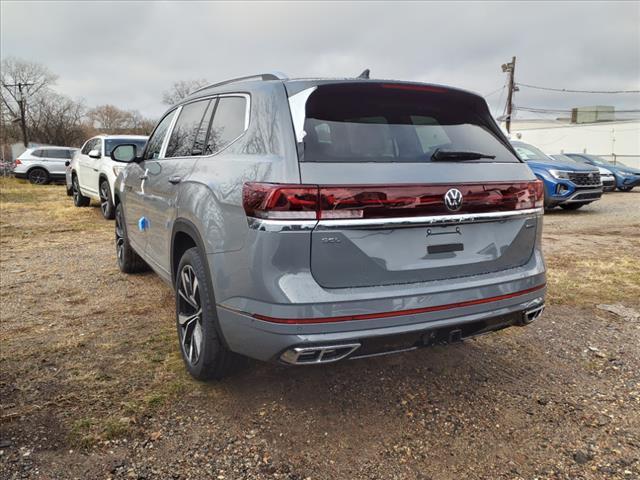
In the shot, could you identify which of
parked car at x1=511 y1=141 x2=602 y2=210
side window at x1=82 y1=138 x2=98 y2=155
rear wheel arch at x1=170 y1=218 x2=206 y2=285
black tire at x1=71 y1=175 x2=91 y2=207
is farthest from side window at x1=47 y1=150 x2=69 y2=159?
rear wheel arch at x1=170 y1=218 x2=206 y2=285

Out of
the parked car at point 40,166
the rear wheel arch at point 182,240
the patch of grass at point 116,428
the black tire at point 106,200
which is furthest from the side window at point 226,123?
the parked car at point 40,166

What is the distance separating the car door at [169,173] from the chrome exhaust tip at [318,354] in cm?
138

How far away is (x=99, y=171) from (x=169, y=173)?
7.51m

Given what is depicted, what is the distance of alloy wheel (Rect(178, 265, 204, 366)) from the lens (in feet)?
9.73

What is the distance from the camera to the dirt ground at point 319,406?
2.36 metres

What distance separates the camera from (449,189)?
244cm

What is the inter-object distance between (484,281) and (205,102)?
2143 millimetres

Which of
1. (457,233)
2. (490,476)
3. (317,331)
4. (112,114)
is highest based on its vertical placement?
(112,114)

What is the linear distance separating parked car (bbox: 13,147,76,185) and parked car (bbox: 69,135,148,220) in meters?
9.81

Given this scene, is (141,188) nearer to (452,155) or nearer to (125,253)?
(125,253)

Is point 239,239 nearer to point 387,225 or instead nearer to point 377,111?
point 387,225

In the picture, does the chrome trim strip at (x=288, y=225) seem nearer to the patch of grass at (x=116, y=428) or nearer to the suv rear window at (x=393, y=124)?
the suv rear window at (x=393, y=124)

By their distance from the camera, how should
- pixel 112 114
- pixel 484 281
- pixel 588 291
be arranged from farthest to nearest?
pixel 112 114
pixel 588 291
pixel 484 281

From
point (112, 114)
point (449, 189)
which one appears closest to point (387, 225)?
point (449, 189)
